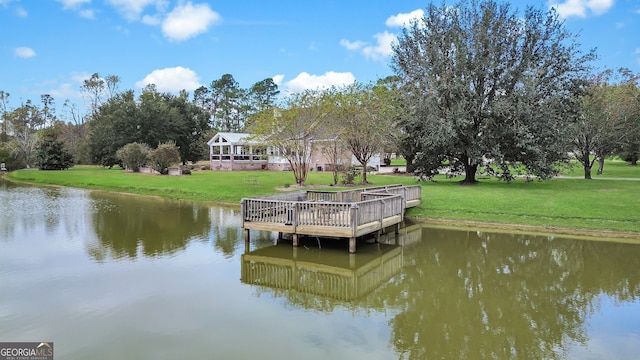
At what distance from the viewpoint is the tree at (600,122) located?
31.9 m

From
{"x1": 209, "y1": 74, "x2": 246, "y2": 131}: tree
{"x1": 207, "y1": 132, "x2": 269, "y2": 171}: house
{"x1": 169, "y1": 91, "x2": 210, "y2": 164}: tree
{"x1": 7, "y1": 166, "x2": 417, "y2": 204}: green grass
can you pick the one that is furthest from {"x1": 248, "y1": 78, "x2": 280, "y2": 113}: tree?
{"x1": 7, "y1": 166, "x2": 417, "y2": 204}: green grass

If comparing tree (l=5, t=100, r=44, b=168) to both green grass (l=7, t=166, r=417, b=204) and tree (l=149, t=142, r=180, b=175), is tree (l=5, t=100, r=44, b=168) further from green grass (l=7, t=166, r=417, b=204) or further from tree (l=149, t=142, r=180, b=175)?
tree (l=149, t=142, r=180, b=175)

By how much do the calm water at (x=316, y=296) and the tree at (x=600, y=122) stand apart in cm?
2010

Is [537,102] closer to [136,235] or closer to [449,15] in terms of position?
[449,15]

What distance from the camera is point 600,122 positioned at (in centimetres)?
3200

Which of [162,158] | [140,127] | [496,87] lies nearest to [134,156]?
[162,158]

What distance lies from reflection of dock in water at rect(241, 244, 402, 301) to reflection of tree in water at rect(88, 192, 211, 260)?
132 inches

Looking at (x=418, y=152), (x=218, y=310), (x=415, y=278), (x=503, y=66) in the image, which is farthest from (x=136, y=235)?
(x=503, y=66)

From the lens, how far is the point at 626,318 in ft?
27.1

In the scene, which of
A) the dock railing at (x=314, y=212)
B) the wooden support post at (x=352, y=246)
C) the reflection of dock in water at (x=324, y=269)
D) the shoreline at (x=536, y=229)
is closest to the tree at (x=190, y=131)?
the shoreline at (x=536, y=229)

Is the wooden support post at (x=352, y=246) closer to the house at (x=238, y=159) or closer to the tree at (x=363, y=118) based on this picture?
the tree at (x=363, y=118)

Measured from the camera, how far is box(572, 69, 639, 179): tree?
31.9m

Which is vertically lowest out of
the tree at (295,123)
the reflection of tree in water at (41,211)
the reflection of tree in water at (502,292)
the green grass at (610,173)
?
the reflection of tree in water at (502,292)

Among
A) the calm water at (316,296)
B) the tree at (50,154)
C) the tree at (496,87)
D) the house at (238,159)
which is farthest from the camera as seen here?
the tree at (50,154)
